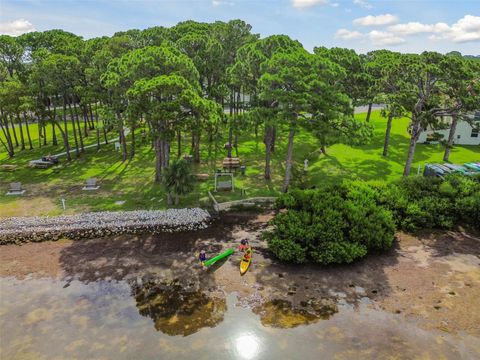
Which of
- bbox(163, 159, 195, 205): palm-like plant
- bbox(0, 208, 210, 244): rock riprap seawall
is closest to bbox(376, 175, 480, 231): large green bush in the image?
bbox(0, 208, 210, 244): rock riprap seawall

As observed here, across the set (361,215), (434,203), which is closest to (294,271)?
(361,215)

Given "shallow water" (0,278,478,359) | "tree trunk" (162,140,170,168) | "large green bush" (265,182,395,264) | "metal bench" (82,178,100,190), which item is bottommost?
"shallow water" (0,278,478,359)

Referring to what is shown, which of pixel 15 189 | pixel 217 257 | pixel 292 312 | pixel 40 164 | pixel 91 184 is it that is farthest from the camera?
pixel 40 164

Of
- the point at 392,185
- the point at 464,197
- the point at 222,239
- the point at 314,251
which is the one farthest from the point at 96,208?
the point at 464,197

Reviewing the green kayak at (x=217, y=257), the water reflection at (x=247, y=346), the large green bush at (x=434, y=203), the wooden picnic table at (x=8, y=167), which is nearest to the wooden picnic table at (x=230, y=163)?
the large green bush at (x=434, y=203)

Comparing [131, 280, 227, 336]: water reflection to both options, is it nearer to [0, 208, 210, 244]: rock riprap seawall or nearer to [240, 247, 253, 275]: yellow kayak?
[240, 247, 253, 275]: yellow kayak

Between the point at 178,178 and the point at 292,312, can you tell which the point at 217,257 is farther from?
the point at 178,178

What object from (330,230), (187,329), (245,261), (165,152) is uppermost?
(165,152)
